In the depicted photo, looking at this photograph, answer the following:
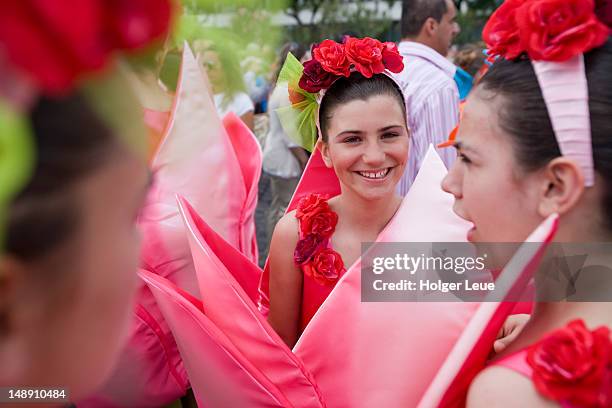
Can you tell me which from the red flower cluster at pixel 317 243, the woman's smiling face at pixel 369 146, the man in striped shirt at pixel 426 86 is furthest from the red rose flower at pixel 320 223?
the man in striped shirt at pixel 426 86

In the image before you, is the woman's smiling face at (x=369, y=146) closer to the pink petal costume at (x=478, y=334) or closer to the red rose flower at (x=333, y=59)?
the red rose flower at (x=333, y=59)

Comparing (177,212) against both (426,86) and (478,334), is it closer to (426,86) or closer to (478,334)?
(478,334)

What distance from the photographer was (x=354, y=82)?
85.7 inches

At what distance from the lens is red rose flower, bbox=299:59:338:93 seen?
2199 mm

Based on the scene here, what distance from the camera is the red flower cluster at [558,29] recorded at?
3.76 feet

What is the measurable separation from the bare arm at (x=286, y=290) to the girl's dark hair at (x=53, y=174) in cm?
151

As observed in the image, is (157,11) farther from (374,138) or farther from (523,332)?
(374,138)

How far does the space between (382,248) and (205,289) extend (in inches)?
17.6

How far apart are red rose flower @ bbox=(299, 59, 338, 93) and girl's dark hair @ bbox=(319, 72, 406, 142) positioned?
24mm

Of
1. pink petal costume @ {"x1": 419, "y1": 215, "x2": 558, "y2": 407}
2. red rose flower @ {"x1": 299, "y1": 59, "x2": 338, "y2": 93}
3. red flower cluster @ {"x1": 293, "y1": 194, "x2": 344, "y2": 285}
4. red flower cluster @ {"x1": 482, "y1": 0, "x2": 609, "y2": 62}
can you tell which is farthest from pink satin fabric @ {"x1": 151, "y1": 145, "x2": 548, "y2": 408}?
red rose flower @ {"x1": 299, "y1": 59, "x2": 338, "y2": 93}

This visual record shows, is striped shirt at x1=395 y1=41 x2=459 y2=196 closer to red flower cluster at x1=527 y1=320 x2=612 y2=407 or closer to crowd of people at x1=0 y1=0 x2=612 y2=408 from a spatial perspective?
crowd of people at x1=0 y1=0 x2=612 y2=408

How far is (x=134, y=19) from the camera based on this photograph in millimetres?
526

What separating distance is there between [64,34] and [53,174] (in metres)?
0.12

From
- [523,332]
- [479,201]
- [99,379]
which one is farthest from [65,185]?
[523,332]
